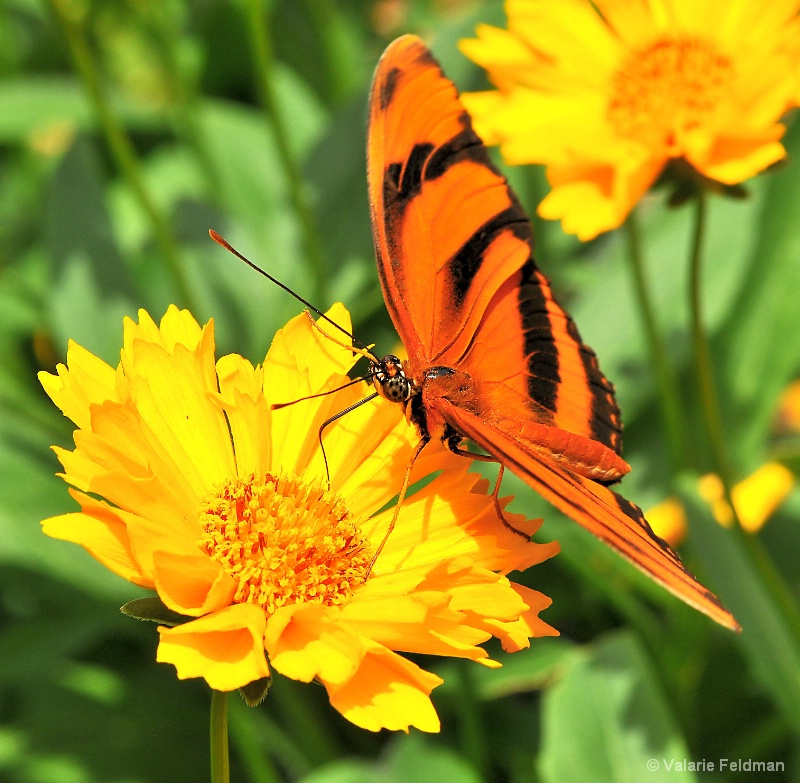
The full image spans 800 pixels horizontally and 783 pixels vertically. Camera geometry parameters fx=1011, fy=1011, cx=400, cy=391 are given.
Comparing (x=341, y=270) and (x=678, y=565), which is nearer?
(x=678, y=565)

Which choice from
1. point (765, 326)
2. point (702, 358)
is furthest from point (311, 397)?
point (765, 326)

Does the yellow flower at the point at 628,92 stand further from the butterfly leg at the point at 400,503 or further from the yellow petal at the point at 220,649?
the yellow petal at the point at 220,649

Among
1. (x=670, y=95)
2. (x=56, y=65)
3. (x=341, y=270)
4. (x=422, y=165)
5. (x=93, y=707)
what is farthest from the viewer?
(x=56, y=65)

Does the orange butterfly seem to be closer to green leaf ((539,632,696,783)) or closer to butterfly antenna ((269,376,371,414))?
butterfly antenna ((269,376,371,414))

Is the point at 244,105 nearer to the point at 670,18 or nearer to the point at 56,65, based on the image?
the point at 56,65

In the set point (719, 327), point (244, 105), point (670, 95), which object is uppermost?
point (244, 105)

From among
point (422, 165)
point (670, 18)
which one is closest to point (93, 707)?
point (422, 165)

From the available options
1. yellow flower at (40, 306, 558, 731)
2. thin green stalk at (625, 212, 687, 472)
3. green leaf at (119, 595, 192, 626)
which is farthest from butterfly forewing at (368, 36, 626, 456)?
green leaf at (119, 595, 192, 626)

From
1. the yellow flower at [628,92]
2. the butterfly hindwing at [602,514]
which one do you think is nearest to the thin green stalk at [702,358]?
the yellow flower at [628,92]
